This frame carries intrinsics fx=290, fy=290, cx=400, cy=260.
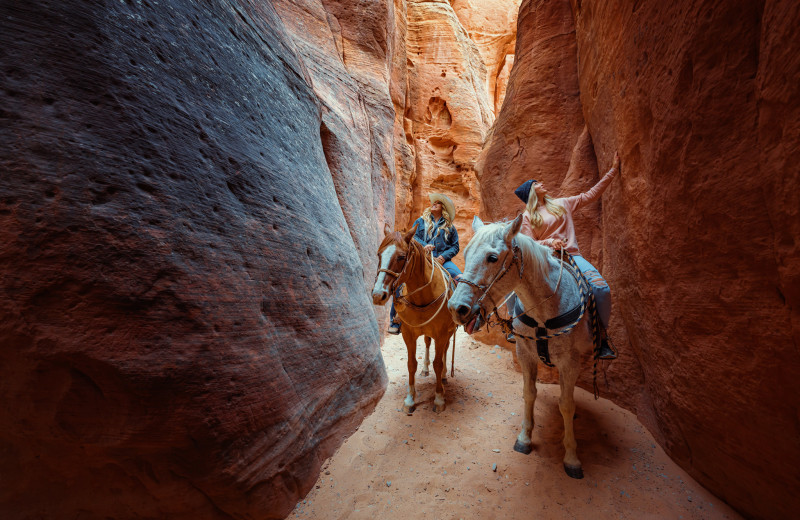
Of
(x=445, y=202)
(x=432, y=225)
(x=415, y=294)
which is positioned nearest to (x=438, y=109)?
(x=445, y=202)

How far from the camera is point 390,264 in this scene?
3455mm

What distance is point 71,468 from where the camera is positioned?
1624 mm

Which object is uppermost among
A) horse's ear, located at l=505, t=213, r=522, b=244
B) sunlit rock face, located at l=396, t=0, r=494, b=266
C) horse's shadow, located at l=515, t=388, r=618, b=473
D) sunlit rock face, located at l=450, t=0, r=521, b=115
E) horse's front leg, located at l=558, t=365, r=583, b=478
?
sunlit rock face, located at l=450, t=0, r=521, b=115

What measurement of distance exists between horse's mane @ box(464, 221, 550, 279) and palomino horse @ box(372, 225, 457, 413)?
3.62 ft

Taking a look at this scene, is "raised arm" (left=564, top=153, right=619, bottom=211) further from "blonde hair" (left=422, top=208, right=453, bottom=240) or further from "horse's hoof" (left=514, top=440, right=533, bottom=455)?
"horse's hoof" (left=514, top=440, right=533, bottom=455)

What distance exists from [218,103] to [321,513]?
11.0 feet

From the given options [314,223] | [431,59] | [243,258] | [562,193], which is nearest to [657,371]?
[562,193]

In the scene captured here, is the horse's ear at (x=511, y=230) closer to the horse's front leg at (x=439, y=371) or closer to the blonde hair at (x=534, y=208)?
the blonde hair at (x=534, y=208)

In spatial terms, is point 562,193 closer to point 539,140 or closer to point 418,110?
point 539,140

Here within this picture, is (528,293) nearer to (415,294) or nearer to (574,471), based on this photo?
(415,294)

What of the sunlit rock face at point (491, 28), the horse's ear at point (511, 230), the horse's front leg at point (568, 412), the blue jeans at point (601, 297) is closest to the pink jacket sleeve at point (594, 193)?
the blue jeans at point (601, 297)

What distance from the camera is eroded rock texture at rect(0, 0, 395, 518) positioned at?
1.44 m

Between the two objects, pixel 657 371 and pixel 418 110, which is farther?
pixel 418 110

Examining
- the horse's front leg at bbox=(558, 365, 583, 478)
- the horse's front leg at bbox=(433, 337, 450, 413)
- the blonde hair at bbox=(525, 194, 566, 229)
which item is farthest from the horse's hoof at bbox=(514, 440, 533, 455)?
the blonde hair at bbox=(525, 194, 566, 229)
